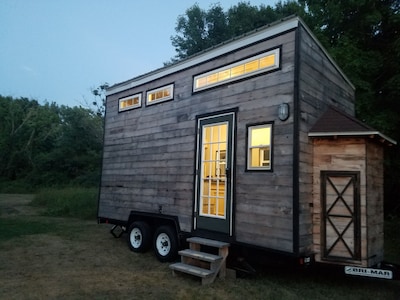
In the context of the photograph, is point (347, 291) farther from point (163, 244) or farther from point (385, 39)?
point (385, 39)

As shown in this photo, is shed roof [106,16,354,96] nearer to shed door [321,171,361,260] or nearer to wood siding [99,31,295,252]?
wood siding [99,31,295,252]

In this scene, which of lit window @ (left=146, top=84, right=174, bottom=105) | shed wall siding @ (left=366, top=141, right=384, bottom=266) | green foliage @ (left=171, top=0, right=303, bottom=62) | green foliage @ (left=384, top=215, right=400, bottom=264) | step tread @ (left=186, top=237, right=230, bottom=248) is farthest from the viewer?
green foliage @ (left=171, top=0, right=303, bottom=62)

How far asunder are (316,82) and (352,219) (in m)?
2.35

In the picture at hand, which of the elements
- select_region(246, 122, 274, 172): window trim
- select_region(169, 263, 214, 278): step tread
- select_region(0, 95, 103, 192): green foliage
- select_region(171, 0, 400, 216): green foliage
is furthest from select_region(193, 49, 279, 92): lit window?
select_region(0, 95, 103, 192): green foliage

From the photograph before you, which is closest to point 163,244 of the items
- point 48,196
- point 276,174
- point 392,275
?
point 276,174

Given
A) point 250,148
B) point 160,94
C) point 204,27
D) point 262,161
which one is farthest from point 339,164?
point 204,27

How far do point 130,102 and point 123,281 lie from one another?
4741mm

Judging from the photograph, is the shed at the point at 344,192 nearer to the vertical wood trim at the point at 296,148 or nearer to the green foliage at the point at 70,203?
the vertical wood trim at the point at 296,148

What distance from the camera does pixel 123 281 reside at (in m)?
5.61

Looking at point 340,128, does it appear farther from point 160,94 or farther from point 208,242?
point 160,94

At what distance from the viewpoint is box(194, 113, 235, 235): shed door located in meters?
6.08

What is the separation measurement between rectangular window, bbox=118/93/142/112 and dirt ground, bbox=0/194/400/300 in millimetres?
3600

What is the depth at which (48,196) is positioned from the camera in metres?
17.8

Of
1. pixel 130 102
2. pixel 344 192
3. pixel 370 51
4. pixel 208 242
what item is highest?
pixel 370 51
